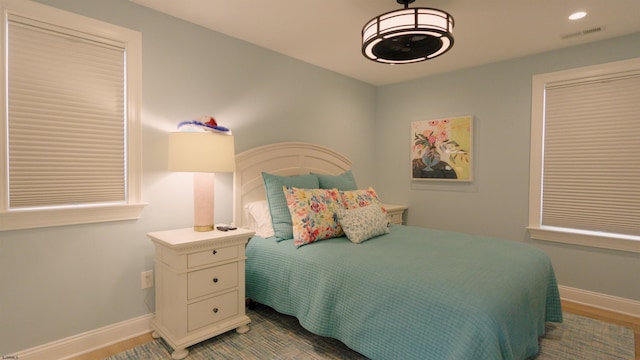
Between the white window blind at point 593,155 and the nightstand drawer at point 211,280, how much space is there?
119 inches

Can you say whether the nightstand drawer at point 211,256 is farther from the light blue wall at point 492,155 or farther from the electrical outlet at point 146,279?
the light blue wall at point 492,155

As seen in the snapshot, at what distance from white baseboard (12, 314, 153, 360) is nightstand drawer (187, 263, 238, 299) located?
0.59m

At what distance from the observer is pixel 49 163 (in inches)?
77.3

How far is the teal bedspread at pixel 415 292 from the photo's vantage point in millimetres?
1502

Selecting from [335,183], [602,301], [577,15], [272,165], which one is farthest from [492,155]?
[272,165]

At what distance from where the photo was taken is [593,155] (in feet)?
9.51

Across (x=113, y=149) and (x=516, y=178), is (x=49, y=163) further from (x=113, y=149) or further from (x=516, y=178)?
(x=516, y=178)

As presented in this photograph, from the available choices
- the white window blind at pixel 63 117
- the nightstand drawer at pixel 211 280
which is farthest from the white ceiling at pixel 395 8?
the nightstand drawer at pixel 211 280

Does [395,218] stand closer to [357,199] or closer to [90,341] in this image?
[357,199]

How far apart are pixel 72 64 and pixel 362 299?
7.58 ft

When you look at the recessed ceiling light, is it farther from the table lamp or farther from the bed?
the table lamp

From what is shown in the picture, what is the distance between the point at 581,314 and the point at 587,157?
1.39 metres

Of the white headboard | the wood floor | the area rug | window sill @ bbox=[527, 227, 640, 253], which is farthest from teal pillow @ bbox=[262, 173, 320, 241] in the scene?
window sill @ bbox=[527, 227, 640, 253]

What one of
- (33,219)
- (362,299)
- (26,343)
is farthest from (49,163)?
(362,299)
